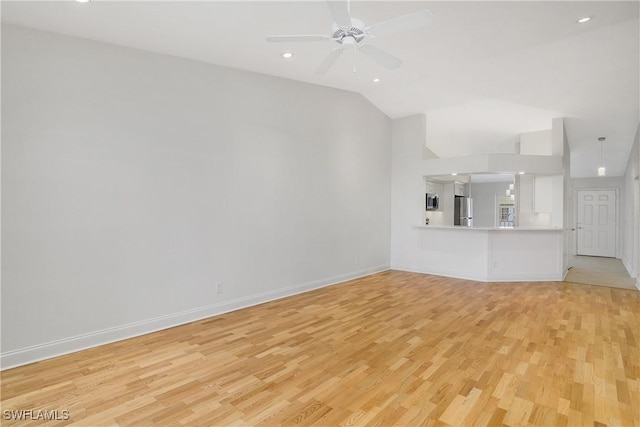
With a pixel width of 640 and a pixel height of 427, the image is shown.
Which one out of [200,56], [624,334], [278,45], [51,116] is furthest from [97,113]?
[624,334]

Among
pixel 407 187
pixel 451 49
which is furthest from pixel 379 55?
pixel 407 187

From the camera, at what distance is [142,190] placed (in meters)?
3.51

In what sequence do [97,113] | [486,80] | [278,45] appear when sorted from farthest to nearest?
1. [486,80]
2. [278,45]
3. [97,113]

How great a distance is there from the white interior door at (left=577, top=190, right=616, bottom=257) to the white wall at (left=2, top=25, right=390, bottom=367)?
881 centimetres

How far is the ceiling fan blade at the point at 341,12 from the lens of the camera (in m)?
2.19

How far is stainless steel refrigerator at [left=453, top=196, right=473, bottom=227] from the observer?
7.89m

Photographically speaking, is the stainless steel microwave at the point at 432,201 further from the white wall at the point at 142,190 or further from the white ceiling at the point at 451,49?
the white wall at the point at 142,190

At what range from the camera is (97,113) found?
3.22m

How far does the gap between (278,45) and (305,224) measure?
8.58 feet

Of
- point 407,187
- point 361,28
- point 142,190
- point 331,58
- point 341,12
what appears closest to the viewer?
point 341,12

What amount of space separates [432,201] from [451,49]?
3644mm

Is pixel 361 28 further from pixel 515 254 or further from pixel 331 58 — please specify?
pixel 515 254

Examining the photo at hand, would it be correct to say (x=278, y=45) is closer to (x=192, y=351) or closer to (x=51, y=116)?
(x=51, y=116)

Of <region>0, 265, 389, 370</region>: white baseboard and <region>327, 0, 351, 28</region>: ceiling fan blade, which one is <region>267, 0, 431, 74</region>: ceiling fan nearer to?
<region>327, 0, 351, 28</region>: ceiling fan blade
